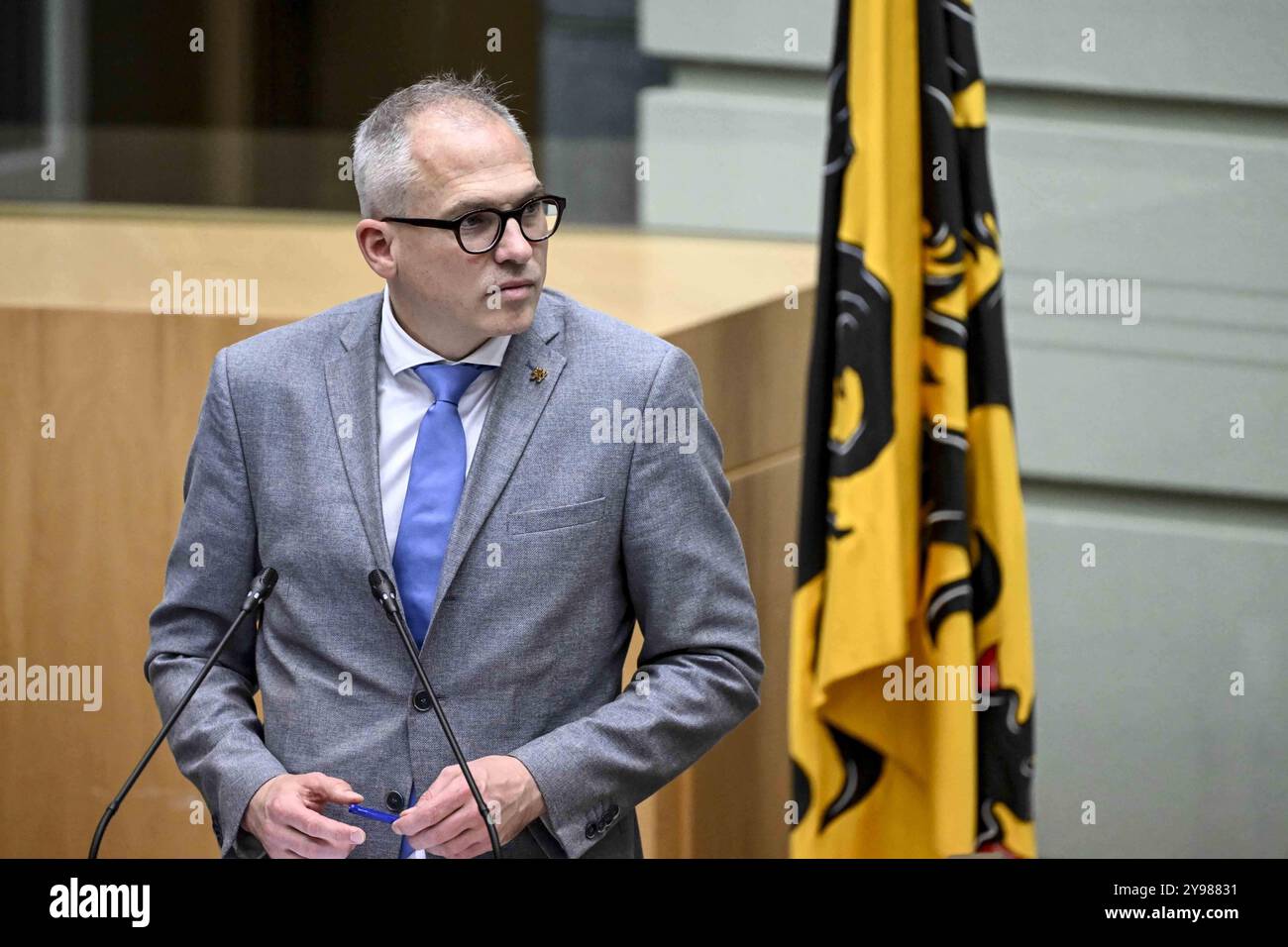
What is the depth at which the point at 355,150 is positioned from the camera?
202 cm

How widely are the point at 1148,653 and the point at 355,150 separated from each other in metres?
1.94

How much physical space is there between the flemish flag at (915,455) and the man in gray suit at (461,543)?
0.52 metres

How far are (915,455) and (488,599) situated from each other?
863mm

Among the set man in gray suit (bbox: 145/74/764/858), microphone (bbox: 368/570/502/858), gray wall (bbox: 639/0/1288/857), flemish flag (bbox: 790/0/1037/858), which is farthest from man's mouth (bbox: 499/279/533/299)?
gray wall (bbox: 639/0/1288/857)

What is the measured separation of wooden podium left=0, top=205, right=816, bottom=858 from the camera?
2.77m

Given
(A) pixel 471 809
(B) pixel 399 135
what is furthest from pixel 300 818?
(B) pixel 399 135

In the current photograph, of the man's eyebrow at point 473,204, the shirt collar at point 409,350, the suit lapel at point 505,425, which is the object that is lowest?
the suit lapel at point 505,425

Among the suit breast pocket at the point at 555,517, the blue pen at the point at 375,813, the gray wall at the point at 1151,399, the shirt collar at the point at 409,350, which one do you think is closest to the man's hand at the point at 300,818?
the blue pen at the point at 375,813

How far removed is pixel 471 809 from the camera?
1744 mm

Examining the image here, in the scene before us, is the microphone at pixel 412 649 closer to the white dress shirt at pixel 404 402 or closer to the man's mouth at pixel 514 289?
the white dress shirt at pixel 404 402

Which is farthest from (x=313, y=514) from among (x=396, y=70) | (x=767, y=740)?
Answer: (x=396, y=70)

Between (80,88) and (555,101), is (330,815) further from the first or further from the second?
(80,88)

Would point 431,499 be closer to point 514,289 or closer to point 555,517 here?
point 555,517

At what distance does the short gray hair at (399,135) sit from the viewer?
75.9 inches
